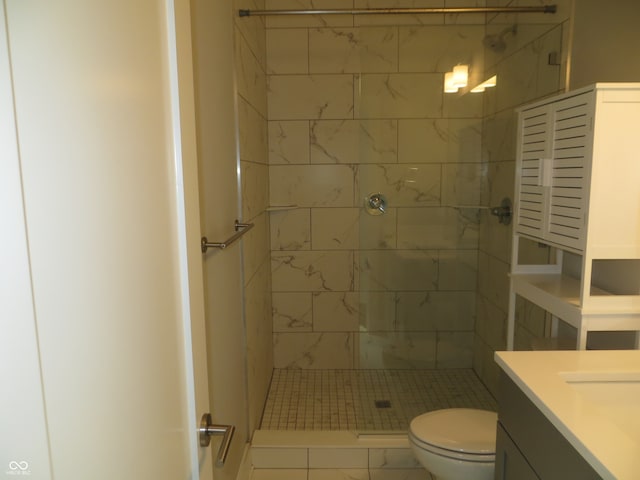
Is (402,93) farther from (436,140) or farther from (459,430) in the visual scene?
(459,430)

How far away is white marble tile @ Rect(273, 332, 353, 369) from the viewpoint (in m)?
3.23

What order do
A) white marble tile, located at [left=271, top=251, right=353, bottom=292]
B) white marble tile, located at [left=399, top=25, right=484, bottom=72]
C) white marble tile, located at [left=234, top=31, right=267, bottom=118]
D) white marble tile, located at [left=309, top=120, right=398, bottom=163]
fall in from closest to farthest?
1. white marble tile, located at [left=234, top=31, right=267, bottom=118]
2. white marble tile, located at [left=399, top=25, right=484, bottom=72]
3. white marble tile, located at [left=309, top=120, right=398, bottom=163]
4. white marble tile, located at [left=271, top=251, right=353, bottom=292]

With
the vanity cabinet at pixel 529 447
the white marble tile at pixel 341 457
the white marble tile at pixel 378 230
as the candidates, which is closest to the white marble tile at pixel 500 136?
the white marble tile at pixel 378 230

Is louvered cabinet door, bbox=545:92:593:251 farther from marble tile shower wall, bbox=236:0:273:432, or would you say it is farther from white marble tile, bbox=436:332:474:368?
white marble tile, bbox=436:332:474:368

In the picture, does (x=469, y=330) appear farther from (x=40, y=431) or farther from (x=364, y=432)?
(x=40, y=431)

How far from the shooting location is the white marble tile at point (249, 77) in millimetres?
2035

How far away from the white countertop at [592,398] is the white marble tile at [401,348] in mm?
1695

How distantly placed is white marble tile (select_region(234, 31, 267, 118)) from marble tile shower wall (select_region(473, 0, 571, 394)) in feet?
4.63

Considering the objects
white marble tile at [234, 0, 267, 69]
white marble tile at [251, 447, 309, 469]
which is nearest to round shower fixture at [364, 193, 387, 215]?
white marble tile at [234, 0, 267, 69]

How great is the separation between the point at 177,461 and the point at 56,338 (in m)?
0.39

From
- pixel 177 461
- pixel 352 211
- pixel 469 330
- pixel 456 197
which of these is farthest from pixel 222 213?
pixel 469 330

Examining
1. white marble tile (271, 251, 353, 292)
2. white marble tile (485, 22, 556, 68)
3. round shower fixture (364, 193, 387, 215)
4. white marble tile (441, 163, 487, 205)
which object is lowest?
white marble tile (271, 251, 353, 292)

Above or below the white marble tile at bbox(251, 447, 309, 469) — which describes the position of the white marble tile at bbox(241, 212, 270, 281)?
above

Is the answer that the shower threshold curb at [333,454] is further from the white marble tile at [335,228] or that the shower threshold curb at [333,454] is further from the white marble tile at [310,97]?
the white marble tile at [310,97]
